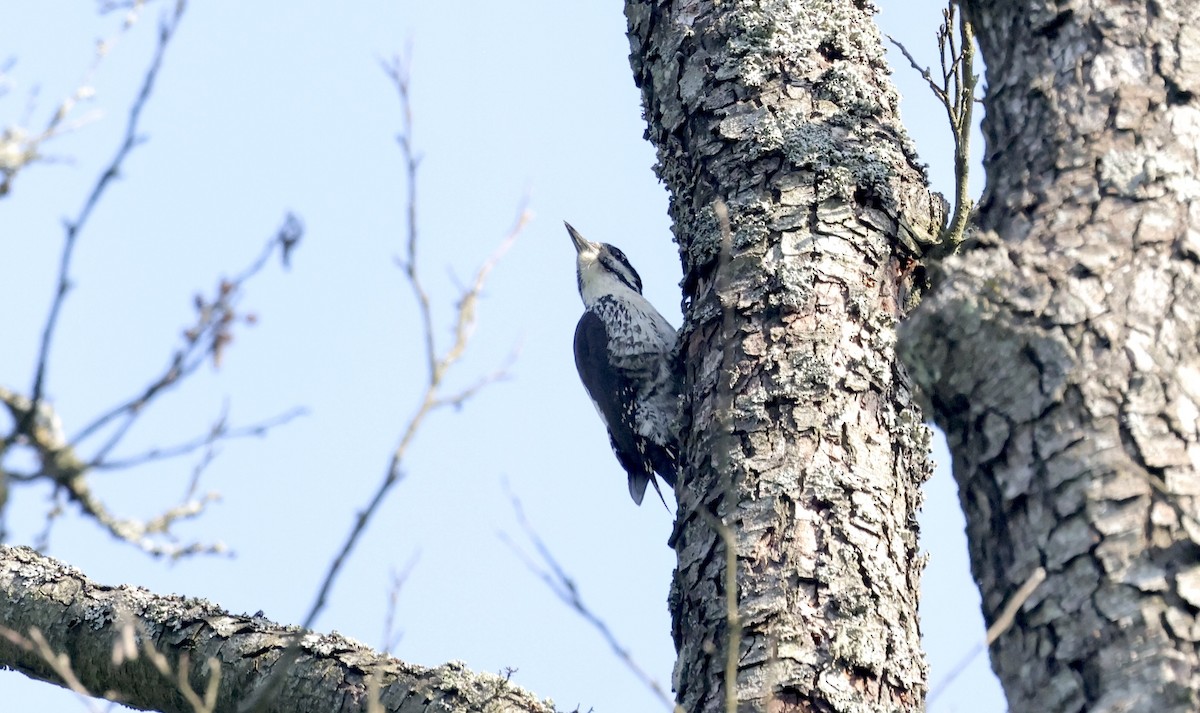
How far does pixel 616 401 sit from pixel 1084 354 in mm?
3193

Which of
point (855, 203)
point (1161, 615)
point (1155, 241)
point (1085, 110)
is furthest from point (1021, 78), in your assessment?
point (855, 203)

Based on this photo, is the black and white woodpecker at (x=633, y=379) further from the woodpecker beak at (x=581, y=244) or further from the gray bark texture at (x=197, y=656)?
the gray bark texture at (x=197, y=656)

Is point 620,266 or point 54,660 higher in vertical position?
point 620,266

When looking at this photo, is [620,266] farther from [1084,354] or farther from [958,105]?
[1084,354]

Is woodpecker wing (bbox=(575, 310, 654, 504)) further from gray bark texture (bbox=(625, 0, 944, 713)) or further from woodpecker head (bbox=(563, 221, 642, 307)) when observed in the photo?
gray bark texture (bbox=(625, 0, 944, 713))

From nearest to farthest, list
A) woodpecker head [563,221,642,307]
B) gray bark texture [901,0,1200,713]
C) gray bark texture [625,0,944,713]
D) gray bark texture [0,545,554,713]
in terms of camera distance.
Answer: gray bark texture [901,0,1200,713] → gray bark texture [625,0,944,713] → gray bark texture [0,545,554,713] → woodpecker head [563,221,642,307]

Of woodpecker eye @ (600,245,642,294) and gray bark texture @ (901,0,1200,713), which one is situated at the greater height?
woodpecker eye @ (600,245,642,294)

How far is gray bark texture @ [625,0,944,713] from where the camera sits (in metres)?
2.43

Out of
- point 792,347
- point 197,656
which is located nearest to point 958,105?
point 792,347

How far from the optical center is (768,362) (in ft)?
9.07

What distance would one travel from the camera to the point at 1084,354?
1646mm

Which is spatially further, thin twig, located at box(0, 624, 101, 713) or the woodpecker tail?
the woodpecker tail

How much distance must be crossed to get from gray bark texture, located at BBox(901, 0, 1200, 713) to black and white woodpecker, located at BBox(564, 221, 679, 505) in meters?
2.51

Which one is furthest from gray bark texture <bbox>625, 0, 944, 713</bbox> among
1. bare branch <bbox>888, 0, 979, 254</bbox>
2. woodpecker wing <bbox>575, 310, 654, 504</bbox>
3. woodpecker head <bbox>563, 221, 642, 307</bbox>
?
woodpecker head <bbox>563, 221, 642, 307</bbox>
